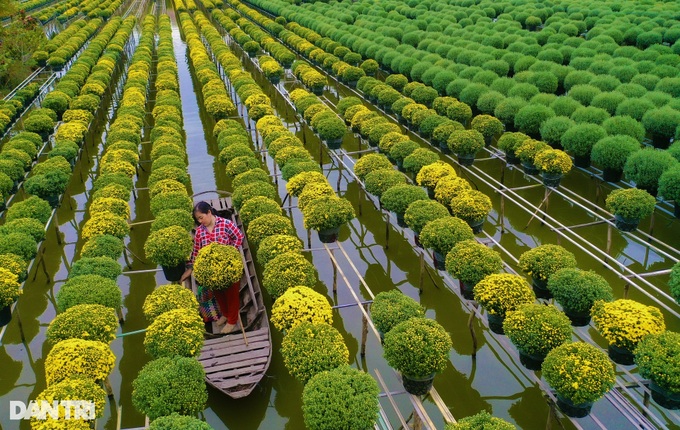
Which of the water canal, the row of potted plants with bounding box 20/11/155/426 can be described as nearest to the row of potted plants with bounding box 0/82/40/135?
the water canal

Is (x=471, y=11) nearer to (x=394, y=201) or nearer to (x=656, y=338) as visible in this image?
(x=394, y=201)

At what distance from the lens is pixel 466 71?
22484mm

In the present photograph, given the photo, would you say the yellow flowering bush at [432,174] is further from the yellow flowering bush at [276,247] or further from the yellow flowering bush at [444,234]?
the yellow flowering bush at [276,247]

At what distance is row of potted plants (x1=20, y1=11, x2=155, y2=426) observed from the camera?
7203 millimetres

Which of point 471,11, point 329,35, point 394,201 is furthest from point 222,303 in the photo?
point 471,11

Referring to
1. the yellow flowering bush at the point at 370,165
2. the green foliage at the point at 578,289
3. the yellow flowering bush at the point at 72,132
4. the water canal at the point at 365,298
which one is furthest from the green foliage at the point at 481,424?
the yellow flowering bush at the point at 72,132

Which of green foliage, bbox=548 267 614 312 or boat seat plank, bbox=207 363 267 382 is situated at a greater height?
green foliage, bbox=548 267 614 312

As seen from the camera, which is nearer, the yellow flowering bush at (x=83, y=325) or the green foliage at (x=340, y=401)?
the green foliage at (x=340, y=401)

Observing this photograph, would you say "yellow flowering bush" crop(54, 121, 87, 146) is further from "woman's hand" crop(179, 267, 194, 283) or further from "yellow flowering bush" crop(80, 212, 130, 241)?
"woman's hand" crop(179, 267, 194, 283)

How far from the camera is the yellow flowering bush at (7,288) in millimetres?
9469

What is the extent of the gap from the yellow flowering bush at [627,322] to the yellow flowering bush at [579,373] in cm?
79

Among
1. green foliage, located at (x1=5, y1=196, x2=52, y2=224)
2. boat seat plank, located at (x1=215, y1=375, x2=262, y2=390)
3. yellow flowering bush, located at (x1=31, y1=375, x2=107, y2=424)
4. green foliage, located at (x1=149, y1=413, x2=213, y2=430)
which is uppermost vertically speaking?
green foliage, located at (x1=149, y1=413, x2=213, y2=430)

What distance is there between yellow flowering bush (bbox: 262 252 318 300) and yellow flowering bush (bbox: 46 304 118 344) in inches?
103

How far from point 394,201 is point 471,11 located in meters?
30.3
